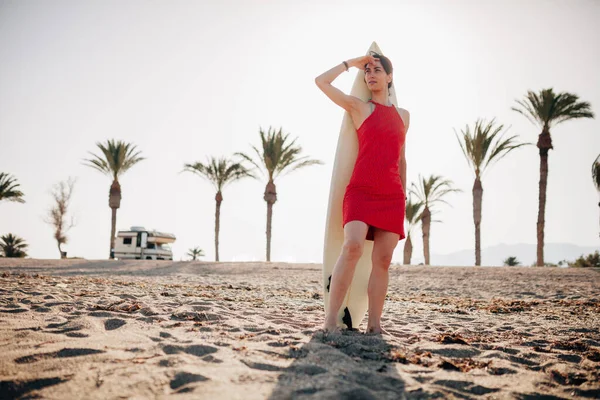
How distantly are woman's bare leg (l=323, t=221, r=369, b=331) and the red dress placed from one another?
2.9 inches

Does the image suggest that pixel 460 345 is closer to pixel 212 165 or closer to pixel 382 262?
pixel 382 262

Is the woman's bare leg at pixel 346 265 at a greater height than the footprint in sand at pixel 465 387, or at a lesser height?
greater

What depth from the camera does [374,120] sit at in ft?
9.87

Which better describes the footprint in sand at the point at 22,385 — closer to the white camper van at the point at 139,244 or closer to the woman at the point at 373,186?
the woman at the point at 373,186

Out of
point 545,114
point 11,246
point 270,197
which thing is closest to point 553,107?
point 545,114

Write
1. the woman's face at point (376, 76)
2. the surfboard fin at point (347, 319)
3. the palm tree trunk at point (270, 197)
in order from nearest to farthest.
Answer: the surfboard fin at point (347, 319), the woman's face at point (376, 76), the palm tree trunk at point (270, 197)

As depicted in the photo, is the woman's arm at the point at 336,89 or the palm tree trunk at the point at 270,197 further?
the palm tree trunk at the point at 270,197

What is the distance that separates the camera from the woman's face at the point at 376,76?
3174mm

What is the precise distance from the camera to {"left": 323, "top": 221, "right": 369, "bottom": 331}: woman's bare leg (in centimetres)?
272

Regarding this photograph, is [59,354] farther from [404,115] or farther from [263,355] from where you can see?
[404,115]

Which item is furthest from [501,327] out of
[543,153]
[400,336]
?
[543,153]

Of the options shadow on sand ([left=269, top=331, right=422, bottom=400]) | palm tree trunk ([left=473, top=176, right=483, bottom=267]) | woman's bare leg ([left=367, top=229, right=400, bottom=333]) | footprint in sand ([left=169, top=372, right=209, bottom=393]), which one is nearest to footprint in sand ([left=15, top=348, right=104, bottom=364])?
footprint in sand ([left=169, top=372, right=209, bottom=393])

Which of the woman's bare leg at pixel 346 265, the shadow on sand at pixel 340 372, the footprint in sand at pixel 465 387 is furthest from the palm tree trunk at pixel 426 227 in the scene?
the footprint in sand at pixel 465 387

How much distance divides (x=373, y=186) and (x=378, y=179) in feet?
0.21
